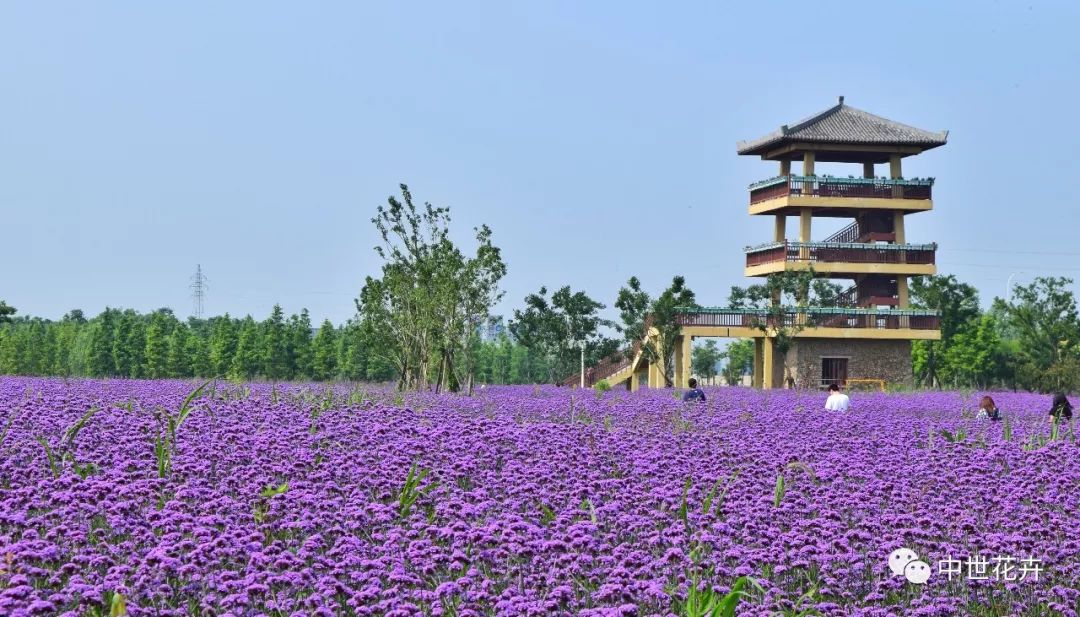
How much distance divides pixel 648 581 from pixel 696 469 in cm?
370

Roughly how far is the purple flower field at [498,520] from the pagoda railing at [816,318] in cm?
3706

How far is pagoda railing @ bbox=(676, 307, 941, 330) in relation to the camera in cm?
4878

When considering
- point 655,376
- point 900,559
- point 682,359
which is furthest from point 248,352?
point 900,559

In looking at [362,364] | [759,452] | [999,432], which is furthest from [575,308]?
[759,452]

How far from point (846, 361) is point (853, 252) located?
14.3ft

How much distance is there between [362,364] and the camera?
2606 inches

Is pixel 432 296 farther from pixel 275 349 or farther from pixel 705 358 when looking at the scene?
pixel 705 358

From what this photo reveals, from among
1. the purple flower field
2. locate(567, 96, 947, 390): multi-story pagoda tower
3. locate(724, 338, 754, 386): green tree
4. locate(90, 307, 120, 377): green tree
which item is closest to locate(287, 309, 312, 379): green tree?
locate(90, 307, 120, 377): green tree

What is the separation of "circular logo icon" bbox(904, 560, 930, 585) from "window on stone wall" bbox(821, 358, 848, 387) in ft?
145

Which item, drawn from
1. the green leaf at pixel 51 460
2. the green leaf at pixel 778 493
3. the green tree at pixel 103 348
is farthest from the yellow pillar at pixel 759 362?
the green leaf at pixel 51 460

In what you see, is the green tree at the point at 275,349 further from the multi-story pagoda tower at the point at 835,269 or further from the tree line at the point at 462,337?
the multi-story pagoda tower at the point at 835,269

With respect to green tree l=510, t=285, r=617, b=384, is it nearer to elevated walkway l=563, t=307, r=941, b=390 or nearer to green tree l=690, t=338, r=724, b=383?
elevated walkway l=563, t=307, r=941, b=390

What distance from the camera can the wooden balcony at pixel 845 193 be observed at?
165 feet

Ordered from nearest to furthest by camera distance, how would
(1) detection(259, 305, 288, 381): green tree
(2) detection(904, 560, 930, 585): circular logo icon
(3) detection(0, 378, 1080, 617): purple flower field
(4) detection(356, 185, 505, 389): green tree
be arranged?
(3) detection(0, 378, 1080, 617): purple flower field
(2) detection(904, 560, 930, 585): circular logo icon
(4) detection(356, 185, 505, 389): green tree
(1) detection(259, 305, 288, 381): green tree
